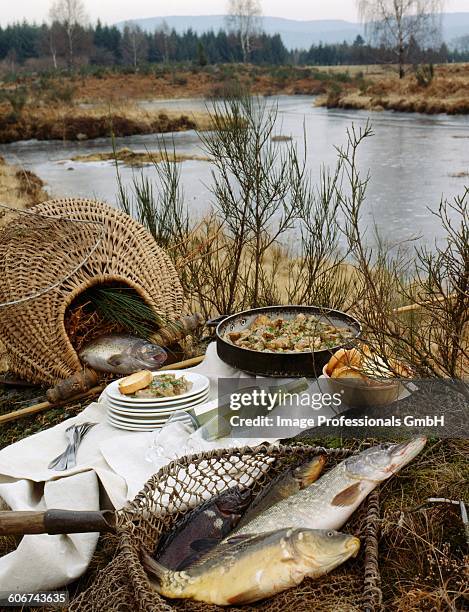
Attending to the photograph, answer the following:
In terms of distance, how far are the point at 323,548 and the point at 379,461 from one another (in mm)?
404

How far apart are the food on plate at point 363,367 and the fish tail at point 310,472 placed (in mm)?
506

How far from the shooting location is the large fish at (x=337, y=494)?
2402 mm

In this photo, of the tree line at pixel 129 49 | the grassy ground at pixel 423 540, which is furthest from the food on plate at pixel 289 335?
the tree line at pixel 129 49

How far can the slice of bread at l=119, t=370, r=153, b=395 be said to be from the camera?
11.3 ft

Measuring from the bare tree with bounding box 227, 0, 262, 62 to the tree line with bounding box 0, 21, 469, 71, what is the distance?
0.51 meters

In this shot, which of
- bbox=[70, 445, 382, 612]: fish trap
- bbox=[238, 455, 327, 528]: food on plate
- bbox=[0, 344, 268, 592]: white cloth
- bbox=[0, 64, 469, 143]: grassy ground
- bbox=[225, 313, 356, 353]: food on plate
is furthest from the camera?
bbox=[0, 64, 469, 143]: grassy ground

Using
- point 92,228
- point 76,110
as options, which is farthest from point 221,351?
point 76,110

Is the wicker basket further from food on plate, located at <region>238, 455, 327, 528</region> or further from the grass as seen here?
the grass

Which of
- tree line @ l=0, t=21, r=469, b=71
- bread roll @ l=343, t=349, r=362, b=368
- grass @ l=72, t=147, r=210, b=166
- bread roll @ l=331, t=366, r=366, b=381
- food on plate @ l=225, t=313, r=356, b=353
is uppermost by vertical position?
tree line @ l=0, t=21, r=469, b=71

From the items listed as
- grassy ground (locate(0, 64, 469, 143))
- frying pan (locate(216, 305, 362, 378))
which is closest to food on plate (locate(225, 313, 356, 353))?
frying pan (locate(216, 305, 362, 378))

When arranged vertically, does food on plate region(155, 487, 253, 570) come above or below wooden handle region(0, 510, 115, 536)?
below

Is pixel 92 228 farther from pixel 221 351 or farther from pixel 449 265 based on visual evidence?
pixel 449 265

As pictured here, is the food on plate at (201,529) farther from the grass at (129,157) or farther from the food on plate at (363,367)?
the grass at (129,157)

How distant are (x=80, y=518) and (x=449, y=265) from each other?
4.87 feet
